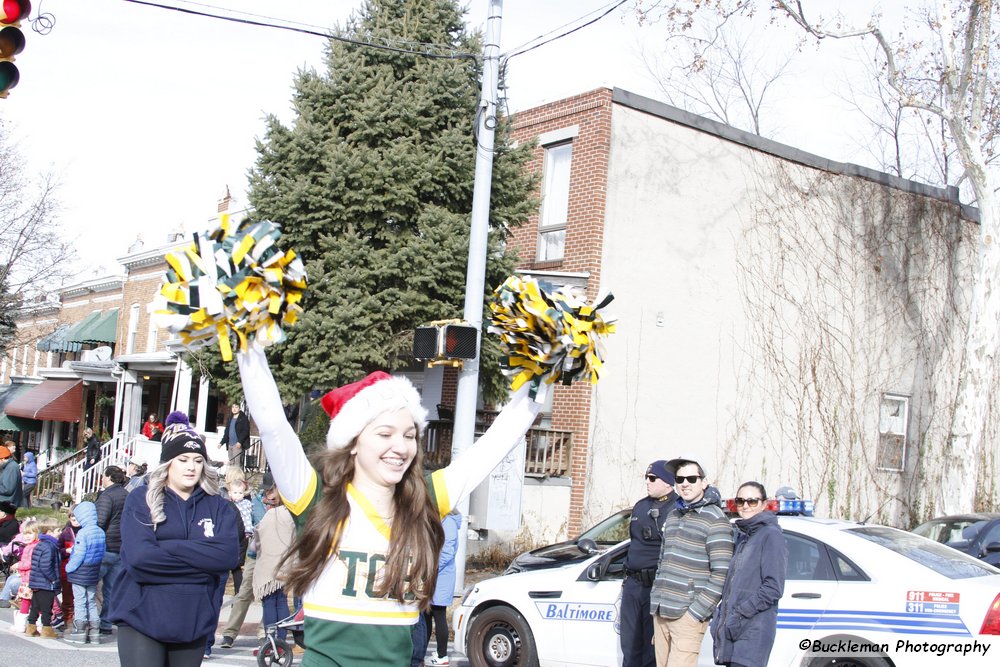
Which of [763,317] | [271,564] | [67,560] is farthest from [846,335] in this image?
[67,560]

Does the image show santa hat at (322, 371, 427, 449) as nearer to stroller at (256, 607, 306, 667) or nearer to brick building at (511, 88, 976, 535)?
stroller at (256, 607, 306, 667)

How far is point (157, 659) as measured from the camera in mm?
4742

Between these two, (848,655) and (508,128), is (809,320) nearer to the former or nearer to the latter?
(508,128)

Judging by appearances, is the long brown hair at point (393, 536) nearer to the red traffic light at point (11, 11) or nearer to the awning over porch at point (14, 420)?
the red traffic light at point (11, 11)

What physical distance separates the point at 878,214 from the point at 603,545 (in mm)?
12690

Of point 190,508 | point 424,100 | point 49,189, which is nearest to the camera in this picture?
point 190,508

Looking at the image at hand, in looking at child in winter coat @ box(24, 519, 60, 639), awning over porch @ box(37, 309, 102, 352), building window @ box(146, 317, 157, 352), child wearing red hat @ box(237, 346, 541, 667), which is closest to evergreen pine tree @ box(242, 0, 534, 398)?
child in winter coat @ box(24, 519, 60, 639)

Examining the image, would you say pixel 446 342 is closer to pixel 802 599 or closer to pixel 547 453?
pixel 802 599

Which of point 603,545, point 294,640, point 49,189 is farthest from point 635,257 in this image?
point 49,189

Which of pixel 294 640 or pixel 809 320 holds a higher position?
pixel 809 320

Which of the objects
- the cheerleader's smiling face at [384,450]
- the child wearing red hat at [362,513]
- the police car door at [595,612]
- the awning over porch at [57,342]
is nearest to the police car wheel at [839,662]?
the police car door at [595,612]

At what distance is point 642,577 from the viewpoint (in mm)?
7301

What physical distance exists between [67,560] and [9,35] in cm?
581

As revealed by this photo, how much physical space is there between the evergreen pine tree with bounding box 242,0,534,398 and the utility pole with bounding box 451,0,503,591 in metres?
3.33
